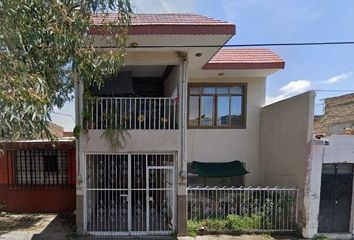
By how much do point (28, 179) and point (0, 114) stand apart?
806cm

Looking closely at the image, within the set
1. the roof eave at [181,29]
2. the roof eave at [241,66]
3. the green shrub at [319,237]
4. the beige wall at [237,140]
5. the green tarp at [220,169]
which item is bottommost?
the green shrub at [319,237]

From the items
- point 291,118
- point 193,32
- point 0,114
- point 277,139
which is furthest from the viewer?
point 277,139

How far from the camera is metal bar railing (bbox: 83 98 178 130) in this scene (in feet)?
27.8

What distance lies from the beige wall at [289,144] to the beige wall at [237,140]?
0.35 meters

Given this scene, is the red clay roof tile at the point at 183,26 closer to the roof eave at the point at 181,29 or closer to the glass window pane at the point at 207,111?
the roof eave at the point at 181,29

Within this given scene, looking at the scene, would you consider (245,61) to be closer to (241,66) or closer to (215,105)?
(241,66)

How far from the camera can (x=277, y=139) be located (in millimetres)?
10602

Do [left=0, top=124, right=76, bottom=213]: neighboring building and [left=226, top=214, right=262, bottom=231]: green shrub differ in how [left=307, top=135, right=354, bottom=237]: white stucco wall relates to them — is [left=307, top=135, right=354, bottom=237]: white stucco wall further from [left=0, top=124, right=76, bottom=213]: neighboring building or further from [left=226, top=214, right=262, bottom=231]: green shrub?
[left=0, top=124, right=76, bottom=213]: neighboring building

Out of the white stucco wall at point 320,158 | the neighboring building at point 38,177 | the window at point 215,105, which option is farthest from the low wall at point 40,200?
the white stucco wall at point 320,158

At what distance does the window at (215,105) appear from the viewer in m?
12.1

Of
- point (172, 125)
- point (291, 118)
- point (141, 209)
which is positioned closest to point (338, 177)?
point (291, 118)

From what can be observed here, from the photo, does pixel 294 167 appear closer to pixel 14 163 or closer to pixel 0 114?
pixel 0 114

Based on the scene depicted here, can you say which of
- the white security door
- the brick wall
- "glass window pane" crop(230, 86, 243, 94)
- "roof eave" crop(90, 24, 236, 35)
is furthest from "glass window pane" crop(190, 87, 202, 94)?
the brick wall

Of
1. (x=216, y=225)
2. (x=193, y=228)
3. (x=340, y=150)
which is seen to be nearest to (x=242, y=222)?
(x=216, y=225)
